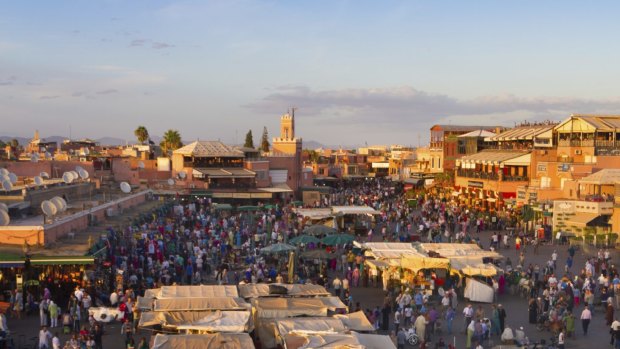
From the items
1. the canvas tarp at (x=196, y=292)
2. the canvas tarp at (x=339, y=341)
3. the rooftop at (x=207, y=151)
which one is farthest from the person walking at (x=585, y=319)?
the rooftop at (x=207, y=151)

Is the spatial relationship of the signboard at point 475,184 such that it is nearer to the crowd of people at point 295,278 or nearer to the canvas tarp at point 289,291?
the crowd of people at point 295,278

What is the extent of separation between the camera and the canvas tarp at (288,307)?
14.6 meters

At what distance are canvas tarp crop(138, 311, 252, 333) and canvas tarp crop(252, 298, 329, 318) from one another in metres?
0.67

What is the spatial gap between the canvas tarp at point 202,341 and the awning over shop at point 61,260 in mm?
7667

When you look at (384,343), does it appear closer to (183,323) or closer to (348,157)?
(183,323)

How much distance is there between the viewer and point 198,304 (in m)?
14.8

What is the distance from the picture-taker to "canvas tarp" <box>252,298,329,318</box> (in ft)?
47.8

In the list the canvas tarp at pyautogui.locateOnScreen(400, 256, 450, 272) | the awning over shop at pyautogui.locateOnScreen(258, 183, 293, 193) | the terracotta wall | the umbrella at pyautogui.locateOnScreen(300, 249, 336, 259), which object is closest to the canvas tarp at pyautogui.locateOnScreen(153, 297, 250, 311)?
the terracotta wall

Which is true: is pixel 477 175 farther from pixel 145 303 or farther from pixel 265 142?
pixel 265 142

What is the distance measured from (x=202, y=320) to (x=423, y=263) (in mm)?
10419

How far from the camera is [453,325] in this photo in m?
19.2

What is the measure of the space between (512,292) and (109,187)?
2702cm

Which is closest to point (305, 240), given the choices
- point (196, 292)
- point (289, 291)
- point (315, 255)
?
point (315, 255)

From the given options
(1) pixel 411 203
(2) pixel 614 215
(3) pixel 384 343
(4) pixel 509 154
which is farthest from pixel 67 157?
(3) pixel 384 343
